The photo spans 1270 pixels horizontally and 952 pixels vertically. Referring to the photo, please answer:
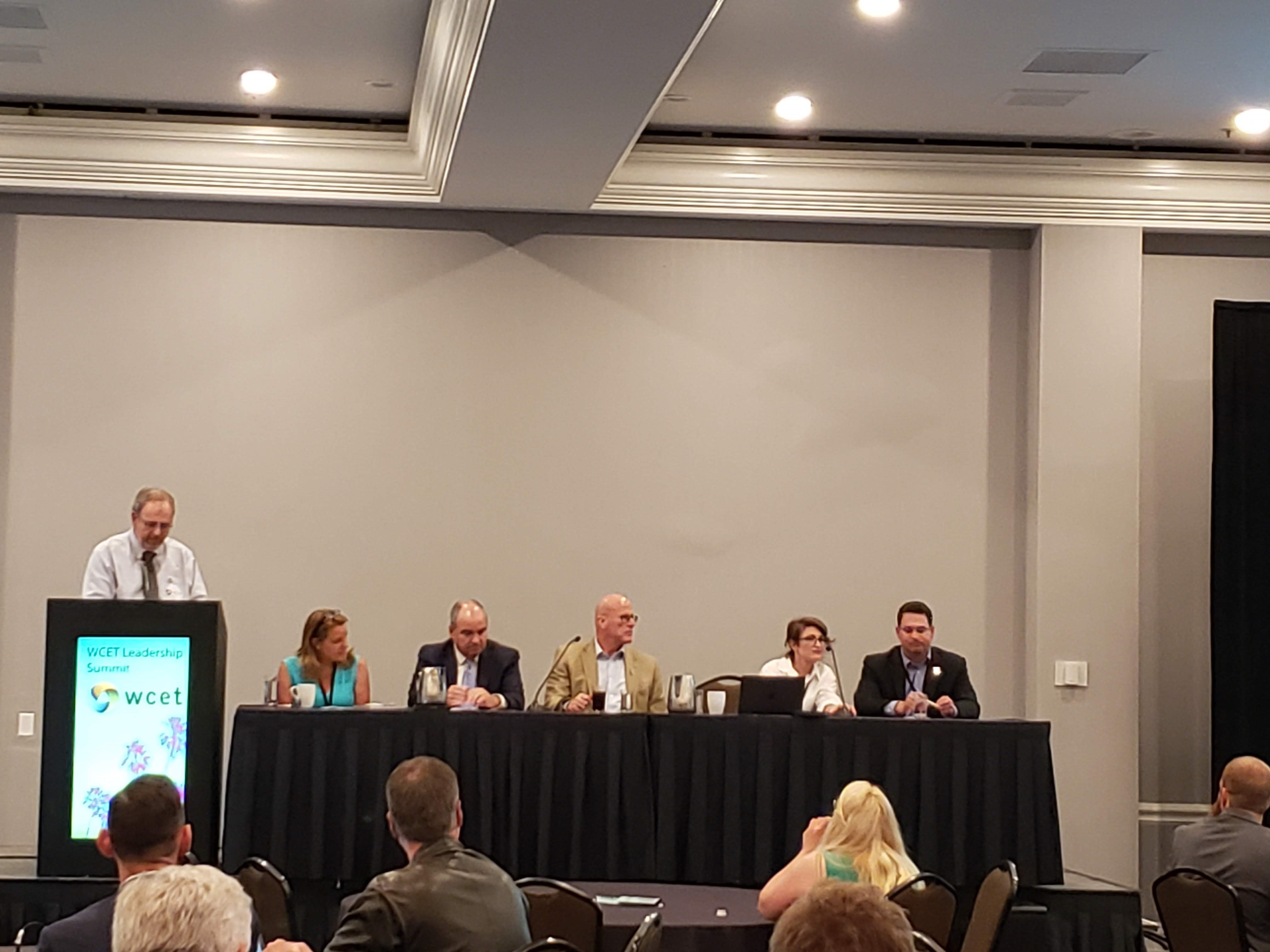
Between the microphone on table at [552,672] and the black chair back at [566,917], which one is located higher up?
the microphone on table at [552,672]

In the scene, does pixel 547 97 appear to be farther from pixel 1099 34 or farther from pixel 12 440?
pixel 12 440

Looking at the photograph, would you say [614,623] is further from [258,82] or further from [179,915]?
[179,915]

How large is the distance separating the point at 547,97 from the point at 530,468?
2392 mm

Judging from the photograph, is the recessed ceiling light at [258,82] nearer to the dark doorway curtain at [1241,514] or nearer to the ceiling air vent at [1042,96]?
the ceiling air vent at [1042,96]

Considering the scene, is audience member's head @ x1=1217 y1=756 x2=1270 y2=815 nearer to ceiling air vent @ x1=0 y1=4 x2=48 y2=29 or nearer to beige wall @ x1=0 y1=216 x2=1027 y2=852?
beige wall @ x1=0 y1=216 x2=1027 y2=852

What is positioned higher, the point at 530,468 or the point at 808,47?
the point at 808,47

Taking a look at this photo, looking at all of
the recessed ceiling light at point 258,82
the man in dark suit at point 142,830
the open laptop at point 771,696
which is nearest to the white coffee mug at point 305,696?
the open laptop at point 771,696

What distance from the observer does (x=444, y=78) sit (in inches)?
273

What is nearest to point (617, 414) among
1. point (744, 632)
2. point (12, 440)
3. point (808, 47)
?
point (744, 632)

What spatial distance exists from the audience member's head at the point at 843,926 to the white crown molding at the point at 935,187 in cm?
663

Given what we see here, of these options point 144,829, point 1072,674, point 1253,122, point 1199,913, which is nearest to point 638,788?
point 1199,913

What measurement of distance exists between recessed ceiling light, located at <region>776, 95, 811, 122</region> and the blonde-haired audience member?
395 centimetres

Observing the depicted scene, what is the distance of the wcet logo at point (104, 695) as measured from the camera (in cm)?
608

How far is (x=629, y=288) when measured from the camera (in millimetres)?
8664
